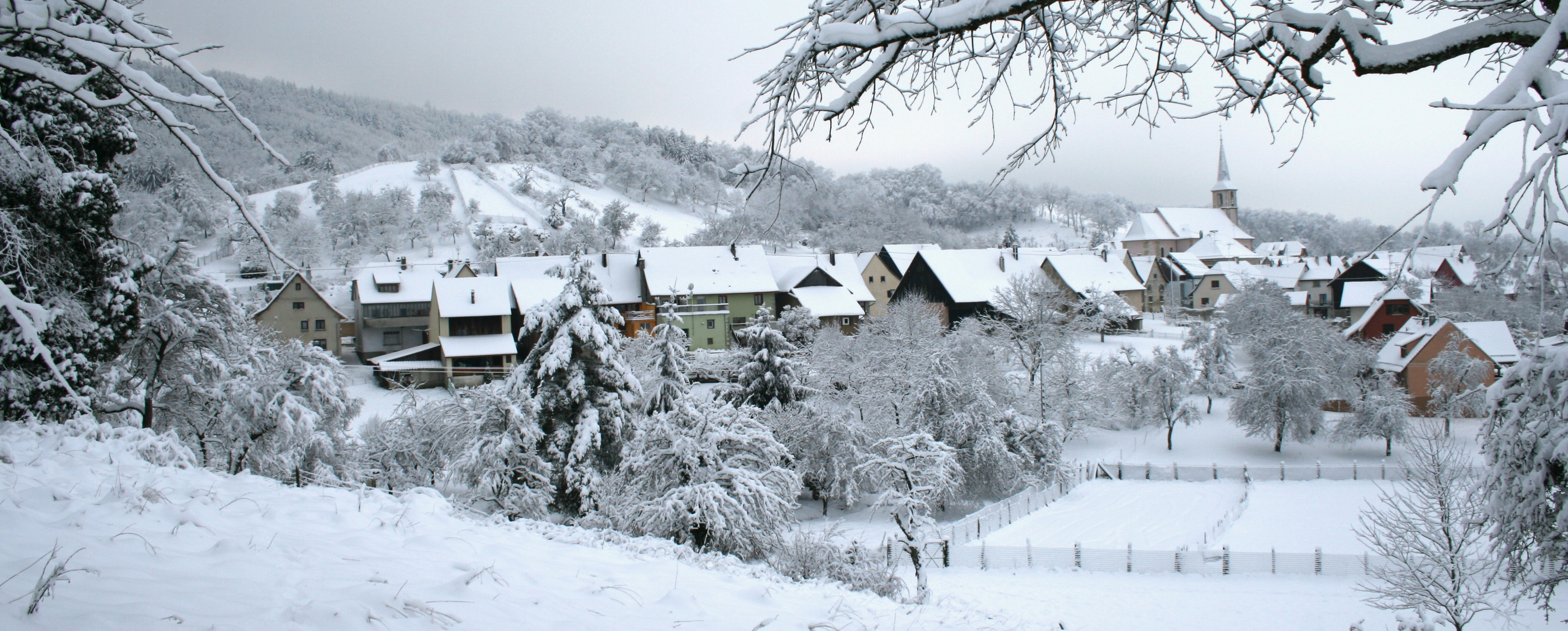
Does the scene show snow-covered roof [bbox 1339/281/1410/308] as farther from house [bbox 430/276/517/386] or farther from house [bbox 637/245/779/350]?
house [bbox 430/276/517/386]

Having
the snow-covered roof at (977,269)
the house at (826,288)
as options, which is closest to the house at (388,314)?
the house at (826,288)

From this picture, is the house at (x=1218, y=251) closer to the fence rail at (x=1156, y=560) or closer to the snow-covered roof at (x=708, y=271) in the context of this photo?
the snow-covered roof at (x=708, y=271)

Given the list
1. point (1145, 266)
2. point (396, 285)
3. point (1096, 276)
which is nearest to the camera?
point (396, 285)

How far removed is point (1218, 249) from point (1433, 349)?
4562 centimetres

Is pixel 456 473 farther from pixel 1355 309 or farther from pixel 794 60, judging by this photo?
pixel 1355 309

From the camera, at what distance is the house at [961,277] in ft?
155

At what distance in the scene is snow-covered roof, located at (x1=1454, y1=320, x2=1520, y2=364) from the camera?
32.5 m

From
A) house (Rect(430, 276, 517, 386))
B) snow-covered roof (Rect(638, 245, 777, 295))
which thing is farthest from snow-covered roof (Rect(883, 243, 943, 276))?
house (Rect(430, 276, 517, 386))

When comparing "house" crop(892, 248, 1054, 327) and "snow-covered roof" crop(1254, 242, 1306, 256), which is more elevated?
"snow-covered roof" crop(1254, 242, 1306, 256)

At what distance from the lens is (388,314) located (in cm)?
4153

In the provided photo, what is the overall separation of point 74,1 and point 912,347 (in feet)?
98.1

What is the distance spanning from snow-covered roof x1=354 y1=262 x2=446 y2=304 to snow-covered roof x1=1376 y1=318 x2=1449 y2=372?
4790cm

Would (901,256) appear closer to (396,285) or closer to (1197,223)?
(396,285)

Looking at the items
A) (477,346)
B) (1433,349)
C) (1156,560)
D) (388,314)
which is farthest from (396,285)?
(1433,349)
